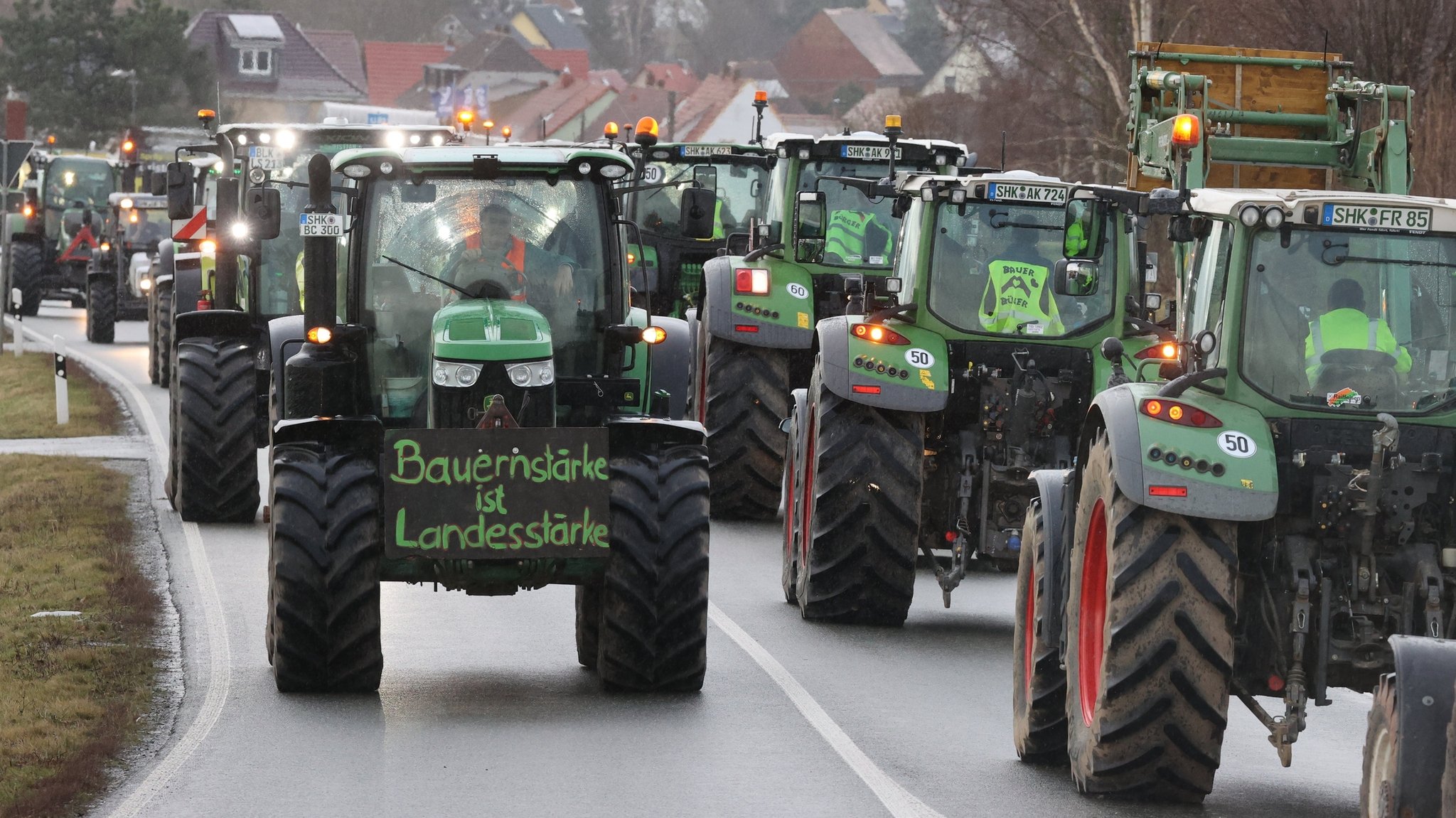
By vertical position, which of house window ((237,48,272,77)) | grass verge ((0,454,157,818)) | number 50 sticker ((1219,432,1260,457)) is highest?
house window ((237,48,272,77))

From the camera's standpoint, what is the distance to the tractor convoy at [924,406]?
8.88 metres

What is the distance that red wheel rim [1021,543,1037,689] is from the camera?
33.4 ft

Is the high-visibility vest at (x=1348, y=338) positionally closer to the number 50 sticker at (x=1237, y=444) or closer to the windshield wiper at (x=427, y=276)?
the number 50 sticker at (x=1237, y=444)

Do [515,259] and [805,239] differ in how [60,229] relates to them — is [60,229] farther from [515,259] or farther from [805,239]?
[515,259]

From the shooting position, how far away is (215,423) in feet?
57.2

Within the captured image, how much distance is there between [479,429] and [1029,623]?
2555 mm

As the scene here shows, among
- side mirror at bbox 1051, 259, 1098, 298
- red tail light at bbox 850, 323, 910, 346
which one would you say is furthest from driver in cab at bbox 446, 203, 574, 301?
side mirror at bbox 1051, 259, 1098, 298

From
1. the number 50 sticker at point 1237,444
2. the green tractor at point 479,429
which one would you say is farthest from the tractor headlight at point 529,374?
the number 50 sticker at point 1237,444

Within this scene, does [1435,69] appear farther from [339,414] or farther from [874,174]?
[339,414]

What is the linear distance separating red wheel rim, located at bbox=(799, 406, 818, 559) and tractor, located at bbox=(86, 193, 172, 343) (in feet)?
75.0

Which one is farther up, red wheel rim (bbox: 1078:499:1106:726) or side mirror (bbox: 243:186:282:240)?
side mirror (bbox: 243:186:282:240)

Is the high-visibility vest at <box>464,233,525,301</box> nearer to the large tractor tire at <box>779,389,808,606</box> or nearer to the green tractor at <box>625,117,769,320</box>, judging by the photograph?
the large tractor tire at <box>779,389,808,606</box>

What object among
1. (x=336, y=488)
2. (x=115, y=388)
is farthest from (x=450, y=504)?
(x=115, y=388)

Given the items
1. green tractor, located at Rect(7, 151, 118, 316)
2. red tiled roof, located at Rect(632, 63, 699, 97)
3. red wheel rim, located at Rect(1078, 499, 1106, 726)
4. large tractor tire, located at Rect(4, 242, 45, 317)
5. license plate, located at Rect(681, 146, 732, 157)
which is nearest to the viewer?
red wheel rim, located at Rect(1078, 499, 1106, 726)
